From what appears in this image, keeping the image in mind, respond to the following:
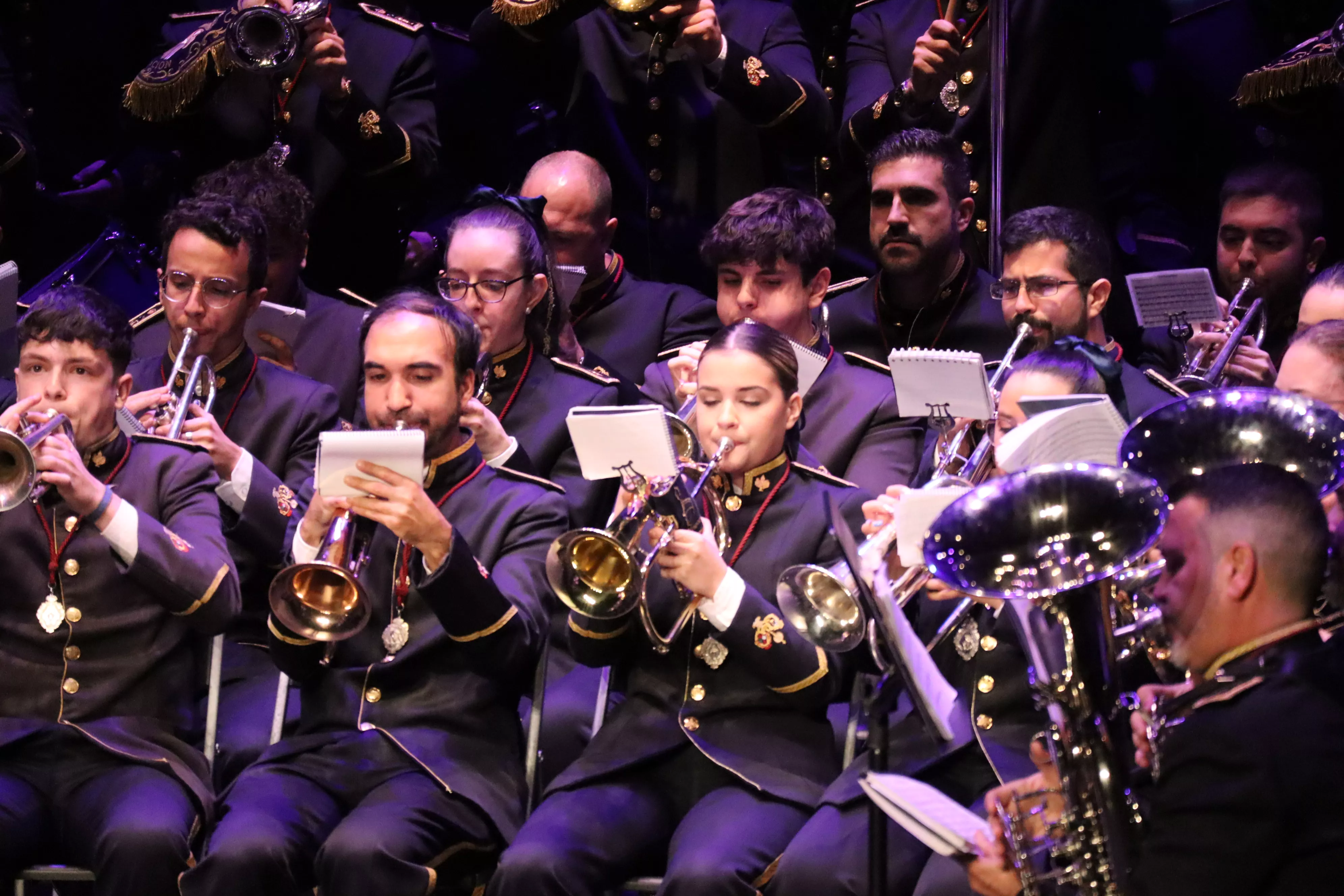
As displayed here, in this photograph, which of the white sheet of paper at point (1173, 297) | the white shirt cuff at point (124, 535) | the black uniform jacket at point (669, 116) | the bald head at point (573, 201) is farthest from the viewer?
the black uniform jacket at point (669, 116)

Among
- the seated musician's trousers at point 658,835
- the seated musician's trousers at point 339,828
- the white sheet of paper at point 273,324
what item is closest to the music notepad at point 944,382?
the seated musician's trousers at point 658,835

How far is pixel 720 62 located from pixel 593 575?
2.38 metres

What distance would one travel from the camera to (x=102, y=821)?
157 inches

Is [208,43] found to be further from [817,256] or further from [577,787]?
[577,787]

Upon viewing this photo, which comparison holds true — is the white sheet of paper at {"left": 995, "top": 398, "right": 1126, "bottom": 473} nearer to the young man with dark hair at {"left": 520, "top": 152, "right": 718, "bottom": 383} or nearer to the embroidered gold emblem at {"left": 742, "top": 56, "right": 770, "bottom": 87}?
the young man with dark hair at {"left": 520, "top": 152, "right": 718, "bottom": 383}

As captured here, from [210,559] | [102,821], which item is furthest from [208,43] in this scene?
[102,821]

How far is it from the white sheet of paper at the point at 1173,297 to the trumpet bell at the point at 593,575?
201 cm

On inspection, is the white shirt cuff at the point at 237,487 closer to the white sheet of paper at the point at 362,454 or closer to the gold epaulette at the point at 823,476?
the white sheet of paper at the point at 362,454

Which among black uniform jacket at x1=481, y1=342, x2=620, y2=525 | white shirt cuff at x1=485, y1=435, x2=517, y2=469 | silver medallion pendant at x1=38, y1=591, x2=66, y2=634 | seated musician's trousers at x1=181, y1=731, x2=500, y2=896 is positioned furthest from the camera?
black uniform jacket at x1=481, y1=342, x2=620, y2=525

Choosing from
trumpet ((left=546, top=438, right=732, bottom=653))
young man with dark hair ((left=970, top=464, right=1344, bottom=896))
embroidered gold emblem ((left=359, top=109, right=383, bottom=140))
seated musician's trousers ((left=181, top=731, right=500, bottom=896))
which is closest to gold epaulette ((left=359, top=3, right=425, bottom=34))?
embroidered gold emblem ((left=359, top=109, right=383, bottom=140))

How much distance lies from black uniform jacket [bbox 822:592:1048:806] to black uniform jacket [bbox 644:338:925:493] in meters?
0.82

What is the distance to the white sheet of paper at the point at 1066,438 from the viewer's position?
9.98 feet

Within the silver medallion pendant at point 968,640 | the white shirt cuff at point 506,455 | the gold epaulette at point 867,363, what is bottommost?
the silver medallion pendant at point 968,640

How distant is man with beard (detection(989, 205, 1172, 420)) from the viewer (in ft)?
16.4
